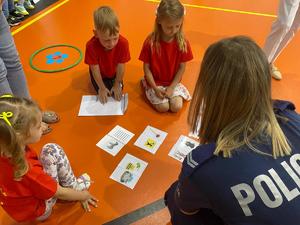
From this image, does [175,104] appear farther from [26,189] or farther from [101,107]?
[26,189]

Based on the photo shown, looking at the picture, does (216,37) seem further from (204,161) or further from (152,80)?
(204,161)

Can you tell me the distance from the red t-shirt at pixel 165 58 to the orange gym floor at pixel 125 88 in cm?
29

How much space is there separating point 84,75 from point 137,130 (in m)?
0.89

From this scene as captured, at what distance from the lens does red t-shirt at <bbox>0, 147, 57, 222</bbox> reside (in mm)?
1372

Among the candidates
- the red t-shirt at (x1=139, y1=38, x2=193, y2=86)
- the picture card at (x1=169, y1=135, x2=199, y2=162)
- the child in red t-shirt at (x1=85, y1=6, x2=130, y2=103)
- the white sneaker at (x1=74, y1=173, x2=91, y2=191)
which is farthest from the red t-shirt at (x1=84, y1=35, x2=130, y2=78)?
the white sneaker at (x1=74, y1=173, x2=91, y2=191)

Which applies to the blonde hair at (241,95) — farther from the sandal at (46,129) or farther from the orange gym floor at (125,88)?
the sandal at (46,129)

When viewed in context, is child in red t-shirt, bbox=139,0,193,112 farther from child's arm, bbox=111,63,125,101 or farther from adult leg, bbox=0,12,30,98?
adult leg, bbox=0,12,30,98

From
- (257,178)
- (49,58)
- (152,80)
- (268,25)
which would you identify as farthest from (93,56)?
(268,25)

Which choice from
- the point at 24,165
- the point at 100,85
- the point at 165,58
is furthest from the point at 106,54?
the point at 24,165

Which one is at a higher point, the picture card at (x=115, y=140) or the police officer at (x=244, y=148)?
the police officer at (x=244, y=148)

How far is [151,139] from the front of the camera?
7.27 ft

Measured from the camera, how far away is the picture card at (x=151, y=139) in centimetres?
216

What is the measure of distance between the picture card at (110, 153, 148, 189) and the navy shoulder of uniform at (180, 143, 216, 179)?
0.92m

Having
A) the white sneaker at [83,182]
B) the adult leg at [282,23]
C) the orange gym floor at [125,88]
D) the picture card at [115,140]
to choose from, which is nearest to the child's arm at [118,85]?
the orange gym floor at [125,88]
